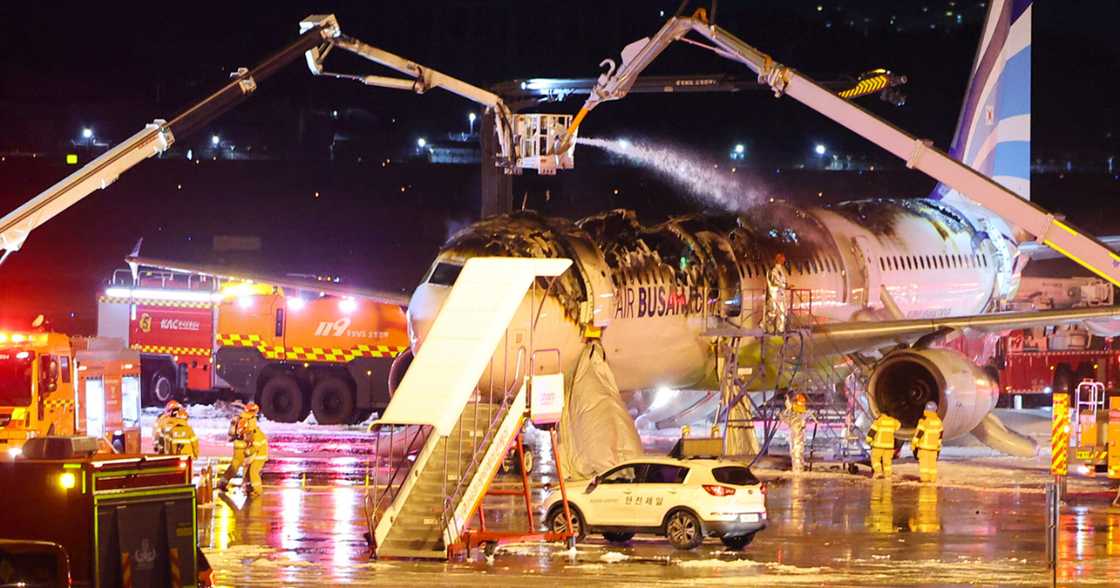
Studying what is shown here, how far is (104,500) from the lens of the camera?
572 inches

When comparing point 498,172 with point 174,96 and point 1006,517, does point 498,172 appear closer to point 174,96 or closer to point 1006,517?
point 1006,517

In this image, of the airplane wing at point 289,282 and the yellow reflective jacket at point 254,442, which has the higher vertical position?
the airplane wing at point 289,282

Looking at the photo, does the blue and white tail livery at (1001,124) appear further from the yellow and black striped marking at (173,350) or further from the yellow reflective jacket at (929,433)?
the yellow and black striped marking at (173,350)

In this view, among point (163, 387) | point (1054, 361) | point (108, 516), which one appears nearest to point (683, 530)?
point (108, 516)

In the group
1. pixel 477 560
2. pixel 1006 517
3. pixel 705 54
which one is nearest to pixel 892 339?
pixel 1006 517

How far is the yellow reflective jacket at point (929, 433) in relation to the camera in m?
30.3

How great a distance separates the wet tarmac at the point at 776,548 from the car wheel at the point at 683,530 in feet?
0.58

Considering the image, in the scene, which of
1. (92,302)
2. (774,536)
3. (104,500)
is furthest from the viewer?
(92,302)

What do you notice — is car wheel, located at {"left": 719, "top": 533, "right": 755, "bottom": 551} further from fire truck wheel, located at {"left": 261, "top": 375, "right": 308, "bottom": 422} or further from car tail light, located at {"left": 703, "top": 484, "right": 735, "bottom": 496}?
fire truck wheel, located at {"left": 261, "top": 375, "right": 308, "bottom": 422}

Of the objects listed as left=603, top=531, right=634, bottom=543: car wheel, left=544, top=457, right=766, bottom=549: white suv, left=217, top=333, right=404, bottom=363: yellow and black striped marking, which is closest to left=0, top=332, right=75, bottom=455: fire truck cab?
left=544, top=457, right=766, bottom=549: white suv

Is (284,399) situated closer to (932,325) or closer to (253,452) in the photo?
(253,452)

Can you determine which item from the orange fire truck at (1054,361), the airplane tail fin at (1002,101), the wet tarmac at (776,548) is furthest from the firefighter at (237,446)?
the orange fire truck at (1054,361)

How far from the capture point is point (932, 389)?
3334 centimetres

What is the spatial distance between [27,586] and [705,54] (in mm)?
69389
